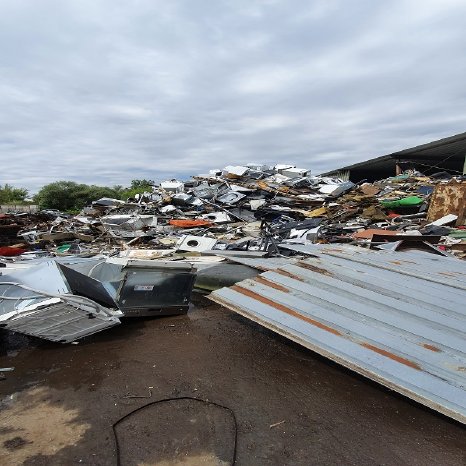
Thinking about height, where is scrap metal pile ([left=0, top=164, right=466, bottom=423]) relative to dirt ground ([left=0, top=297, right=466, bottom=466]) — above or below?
above

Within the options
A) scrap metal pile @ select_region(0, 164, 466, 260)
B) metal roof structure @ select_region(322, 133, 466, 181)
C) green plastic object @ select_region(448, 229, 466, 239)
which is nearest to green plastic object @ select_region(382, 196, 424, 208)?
scrap metal pile @ select_region(0, 164, 466, 260)

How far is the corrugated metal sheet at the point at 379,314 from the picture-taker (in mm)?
2428

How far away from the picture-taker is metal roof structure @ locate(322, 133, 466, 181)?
48.6ft

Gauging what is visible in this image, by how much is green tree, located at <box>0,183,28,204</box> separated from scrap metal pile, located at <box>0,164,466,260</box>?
29.6m

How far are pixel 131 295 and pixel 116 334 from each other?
538 mm

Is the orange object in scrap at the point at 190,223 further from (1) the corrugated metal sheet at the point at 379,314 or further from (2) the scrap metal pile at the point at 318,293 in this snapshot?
(1) the corrugated metal sheet at the point at 379,314

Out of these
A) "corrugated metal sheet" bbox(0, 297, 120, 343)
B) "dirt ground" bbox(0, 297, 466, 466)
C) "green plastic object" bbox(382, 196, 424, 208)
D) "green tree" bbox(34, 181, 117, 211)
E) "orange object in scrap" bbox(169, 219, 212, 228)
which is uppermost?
"green tree" bbox(34, 181, 117, 211)

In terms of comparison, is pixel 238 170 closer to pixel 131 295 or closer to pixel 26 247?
pixel 26 247

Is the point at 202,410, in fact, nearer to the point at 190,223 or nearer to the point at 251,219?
the point at 190,223

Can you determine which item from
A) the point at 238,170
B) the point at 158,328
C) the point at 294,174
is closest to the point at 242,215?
the point at 238,170

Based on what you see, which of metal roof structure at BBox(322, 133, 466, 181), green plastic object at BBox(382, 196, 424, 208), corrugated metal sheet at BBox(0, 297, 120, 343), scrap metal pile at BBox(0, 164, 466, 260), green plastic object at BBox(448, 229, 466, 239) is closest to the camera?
corrugated metal sheet at BBox(0, 297, 120, 343)

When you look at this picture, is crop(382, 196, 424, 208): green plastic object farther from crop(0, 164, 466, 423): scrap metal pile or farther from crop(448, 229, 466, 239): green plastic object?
crop(448, 229, 466, 239): green plastic object

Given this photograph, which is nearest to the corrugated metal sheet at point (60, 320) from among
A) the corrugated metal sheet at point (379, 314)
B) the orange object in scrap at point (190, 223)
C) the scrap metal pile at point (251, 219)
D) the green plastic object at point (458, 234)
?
the corrugated metal sheet at point (379, 314)

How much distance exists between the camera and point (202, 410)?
296 centimetres
